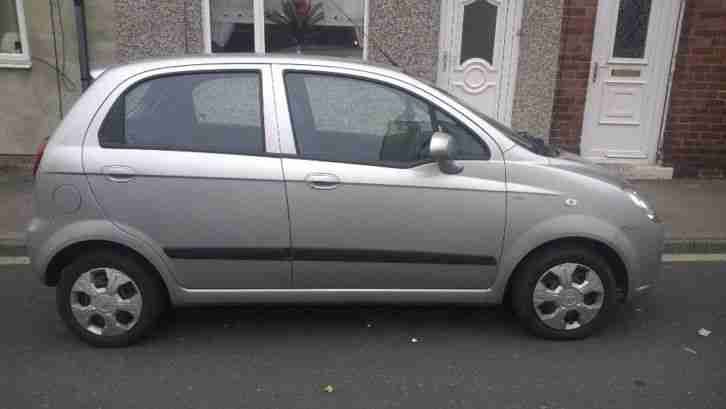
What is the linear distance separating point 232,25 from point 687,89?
18.4ft

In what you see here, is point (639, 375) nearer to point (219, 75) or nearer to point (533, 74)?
point (219, 75)

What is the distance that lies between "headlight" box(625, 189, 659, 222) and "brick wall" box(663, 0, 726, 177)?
4.51 meters

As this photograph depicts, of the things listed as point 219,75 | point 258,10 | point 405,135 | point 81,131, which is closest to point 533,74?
point 258,10

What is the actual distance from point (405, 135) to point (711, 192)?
5266 mm

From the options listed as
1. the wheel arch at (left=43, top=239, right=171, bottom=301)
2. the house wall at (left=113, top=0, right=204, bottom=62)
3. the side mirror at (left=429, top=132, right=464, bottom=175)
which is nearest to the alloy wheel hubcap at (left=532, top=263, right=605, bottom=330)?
the side mirror at (left=429, top=132, right=464, bottom=175)

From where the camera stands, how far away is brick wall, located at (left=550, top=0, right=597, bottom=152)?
726cm

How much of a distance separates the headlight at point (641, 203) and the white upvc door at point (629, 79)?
4.21 meters

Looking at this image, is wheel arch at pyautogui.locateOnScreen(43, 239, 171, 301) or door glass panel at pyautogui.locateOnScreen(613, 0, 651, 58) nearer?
wheel arch at pyautogui.locateOnScreen(43, 239, 171, 301)

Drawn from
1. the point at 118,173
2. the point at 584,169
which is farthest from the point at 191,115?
the point at 584,169

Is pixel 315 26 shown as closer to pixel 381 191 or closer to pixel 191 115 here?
pixel 191 115

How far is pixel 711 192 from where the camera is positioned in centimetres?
715

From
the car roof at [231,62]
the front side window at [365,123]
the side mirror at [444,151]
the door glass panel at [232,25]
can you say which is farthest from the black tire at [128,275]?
the door glass panel at [232,25]

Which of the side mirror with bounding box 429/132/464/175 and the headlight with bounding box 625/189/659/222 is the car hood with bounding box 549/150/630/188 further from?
the side mirror with bounding box 429/132/464/175

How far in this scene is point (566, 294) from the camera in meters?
3.64
